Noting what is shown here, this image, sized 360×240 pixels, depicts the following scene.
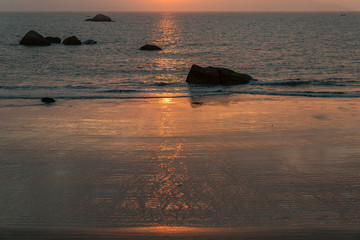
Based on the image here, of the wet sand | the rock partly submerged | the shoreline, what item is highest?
the shoreline

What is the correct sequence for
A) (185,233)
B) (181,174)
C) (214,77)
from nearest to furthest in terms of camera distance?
(185,233)
(181,174)
(214,77)

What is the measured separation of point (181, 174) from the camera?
6957 mm

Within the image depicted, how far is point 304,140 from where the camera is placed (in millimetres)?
9219

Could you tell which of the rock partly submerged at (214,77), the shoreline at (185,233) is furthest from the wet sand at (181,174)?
the rock partly submerged at (214,77)

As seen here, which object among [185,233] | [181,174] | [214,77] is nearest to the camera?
[185,233]

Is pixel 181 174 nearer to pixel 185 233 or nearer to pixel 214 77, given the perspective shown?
pixel 185 233

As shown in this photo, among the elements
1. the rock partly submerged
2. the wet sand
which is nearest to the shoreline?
the wet sand

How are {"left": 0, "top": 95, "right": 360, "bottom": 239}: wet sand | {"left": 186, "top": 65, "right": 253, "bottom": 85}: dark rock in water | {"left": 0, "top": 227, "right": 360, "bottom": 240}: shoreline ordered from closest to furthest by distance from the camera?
{"left": 0, "top": 227, "right": 360, "bottom": 240}: shoreline, {"left": 0, "top": 95, "right": 360, "bottom": 239}: wet sand, {"left": 186, "top": 65, "right": 253, "bottom": 85}: dark rock in water

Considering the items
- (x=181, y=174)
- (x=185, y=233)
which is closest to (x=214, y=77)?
(x=181, y=174)

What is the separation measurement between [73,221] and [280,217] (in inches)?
110

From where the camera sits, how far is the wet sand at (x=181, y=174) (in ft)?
16.5

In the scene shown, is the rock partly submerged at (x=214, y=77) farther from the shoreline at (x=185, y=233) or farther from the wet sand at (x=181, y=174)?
the shoreline at (x=185, y=233)

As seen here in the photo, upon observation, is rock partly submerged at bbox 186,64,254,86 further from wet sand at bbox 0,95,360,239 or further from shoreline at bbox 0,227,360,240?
shoreline at bbox 0,227,360,240

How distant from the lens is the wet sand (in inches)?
198
